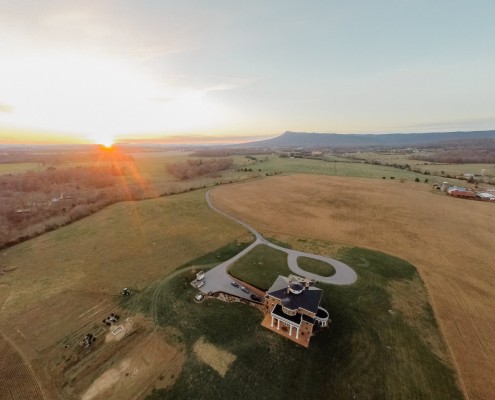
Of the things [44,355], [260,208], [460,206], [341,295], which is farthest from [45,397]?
[460,206]

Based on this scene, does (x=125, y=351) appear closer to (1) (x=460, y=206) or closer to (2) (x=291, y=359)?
(2) (x=291, y=359)

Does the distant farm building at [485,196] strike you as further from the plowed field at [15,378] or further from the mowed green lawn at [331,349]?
the plowed field at [15,378]

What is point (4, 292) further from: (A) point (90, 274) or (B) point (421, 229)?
(B) point (421, 229)

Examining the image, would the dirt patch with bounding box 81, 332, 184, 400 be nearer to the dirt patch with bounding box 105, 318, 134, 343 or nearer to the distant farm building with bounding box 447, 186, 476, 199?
the dirt patch with bounding box 105, 318, 134, 343

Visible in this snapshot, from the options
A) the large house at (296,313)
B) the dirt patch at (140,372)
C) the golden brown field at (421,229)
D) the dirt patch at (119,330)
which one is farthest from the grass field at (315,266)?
the dirt patch at (119,330)

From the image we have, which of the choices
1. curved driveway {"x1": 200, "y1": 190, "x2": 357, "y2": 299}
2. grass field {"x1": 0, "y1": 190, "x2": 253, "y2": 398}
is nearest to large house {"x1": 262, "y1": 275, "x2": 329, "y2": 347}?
curved driveway {"x1": 200, "y1": 190, "x2": 357, "y2": 299}

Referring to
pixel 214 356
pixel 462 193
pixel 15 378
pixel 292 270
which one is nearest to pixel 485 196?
pixel 462 193
